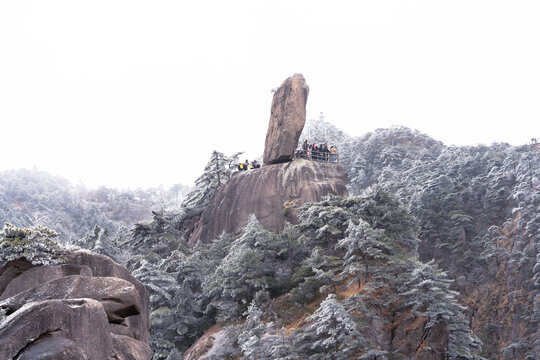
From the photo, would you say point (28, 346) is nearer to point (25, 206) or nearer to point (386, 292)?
point (386, 292)

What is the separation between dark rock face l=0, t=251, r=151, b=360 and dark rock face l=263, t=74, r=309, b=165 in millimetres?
19595

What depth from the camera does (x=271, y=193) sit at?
1150 inches

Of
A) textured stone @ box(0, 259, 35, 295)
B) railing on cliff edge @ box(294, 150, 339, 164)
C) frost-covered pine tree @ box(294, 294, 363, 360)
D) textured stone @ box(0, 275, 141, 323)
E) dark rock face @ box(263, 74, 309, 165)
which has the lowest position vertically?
frost-covered pine tree @ box(294, 294, 363, 360)

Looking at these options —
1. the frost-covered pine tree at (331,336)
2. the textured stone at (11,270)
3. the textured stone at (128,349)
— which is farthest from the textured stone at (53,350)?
the frost-covered pine tree at (331,336)

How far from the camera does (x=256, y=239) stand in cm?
2205

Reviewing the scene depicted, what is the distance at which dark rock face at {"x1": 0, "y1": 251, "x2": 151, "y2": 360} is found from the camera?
8.12 metres

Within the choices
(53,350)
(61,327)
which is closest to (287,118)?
(61,327)

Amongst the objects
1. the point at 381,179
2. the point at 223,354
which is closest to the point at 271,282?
the point at 223,354

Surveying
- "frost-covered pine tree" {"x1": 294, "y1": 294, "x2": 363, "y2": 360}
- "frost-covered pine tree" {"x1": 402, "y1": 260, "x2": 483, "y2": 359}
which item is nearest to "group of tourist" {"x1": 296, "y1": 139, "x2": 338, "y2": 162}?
"frost-covered pine tree" {"x1": 402, "y1": 260, "x2": 483, "y2": 359}

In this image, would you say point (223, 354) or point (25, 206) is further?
point (25, 206)

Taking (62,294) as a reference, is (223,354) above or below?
below

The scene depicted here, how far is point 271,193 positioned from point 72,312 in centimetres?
2085

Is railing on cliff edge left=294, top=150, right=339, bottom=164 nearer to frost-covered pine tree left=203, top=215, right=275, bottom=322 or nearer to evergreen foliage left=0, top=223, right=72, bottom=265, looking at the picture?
frost-covered pine tree left=203, top=215, right=275, bottom=322

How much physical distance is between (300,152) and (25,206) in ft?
139
